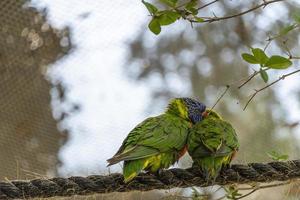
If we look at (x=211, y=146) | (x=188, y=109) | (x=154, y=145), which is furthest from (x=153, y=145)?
(x=188, y=109)

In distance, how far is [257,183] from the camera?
4.11 feet

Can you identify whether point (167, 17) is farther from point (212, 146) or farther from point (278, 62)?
point (212, 146)

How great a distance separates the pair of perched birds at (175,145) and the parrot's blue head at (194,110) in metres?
0.05

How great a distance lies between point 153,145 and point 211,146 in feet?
0.44

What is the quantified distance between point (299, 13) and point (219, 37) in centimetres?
169

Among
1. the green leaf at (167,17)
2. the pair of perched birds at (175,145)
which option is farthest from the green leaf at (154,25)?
the pair of perched birds at (175,145)

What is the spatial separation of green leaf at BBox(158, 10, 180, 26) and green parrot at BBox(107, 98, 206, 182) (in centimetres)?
31

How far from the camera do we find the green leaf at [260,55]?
38.7 inches

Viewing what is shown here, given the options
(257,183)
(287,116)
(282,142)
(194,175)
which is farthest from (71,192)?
(287,116)

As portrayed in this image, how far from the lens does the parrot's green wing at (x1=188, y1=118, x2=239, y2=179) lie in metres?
1.25

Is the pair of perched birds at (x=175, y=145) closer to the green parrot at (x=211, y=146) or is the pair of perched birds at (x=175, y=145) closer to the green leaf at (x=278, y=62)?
the green parrot at (x=211, y=146)

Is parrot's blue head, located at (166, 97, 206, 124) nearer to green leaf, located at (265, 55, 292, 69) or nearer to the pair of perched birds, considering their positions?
the pair of perched birds

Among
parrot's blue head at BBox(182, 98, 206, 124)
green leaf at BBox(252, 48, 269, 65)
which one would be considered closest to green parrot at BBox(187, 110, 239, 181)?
parrot's blue head at BBox(182, 98, 206, 124)

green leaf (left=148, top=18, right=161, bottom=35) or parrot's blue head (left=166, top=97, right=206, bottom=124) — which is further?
parrot's blue head (left=166, top=97, right=206, bottom=124)
